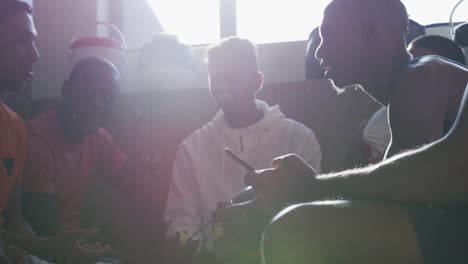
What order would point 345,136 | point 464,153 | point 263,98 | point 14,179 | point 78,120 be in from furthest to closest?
point 263,98 → point 345,136 → point 78,120 → point 14,179 → point 464,153

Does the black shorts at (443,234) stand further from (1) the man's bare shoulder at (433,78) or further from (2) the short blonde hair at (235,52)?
(2) the short blonde hair at (235,52)

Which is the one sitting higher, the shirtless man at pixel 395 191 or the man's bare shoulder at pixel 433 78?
the man's bare shoulder at pixel 433 78

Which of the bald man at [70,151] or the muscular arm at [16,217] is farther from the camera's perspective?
the bald man at [70,151]

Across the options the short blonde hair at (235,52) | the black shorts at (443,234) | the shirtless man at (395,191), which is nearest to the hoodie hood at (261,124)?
the short blonde hair at (235,52)

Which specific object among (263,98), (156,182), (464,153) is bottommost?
(156,182)

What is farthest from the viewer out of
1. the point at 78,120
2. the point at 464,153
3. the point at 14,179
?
the point at 78,120

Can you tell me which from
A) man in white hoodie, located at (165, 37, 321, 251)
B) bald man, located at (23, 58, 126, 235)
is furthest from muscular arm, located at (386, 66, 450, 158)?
bald man, located at (23, 58, 126, 235)

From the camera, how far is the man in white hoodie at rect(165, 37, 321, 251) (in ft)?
5.84

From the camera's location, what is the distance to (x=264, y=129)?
1864mm

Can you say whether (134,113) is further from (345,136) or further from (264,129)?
(345,136)

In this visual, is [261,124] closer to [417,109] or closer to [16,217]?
[16,217]

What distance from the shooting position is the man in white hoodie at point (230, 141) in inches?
70.1

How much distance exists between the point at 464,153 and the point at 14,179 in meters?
1.24

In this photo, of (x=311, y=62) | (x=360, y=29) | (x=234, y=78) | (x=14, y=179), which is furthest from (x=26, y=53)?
(x=311, y=62)
